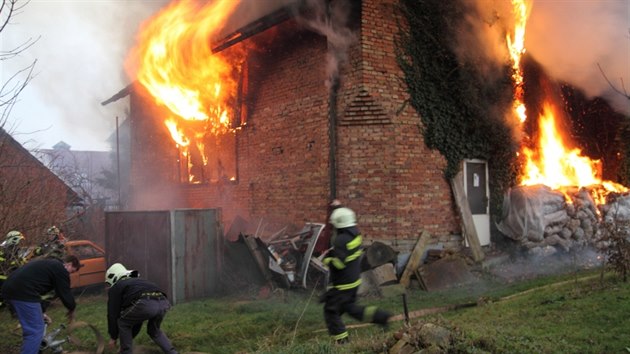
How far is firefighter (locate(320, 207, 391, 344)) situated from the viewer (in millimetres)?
5902

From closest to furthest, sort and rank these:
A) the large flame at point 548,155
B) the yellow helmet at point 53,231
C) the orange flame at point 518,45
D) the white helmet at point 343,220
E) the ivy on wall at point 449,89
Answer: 1. the white helmet at point 343,220
2. the yellow helmet at point 53,231
3. the ivy on wall at point 449,89
4. the orange flame at point 518,45
5. the large flame at point 548,155

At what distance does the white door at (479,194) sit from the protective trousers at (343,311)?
6.04 meters

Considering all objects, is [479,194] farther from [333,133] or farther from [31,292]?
[31,292]

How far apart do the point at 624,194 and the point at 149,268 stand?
12020mm

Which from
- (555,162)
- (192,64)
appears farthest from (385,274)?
(192,64)

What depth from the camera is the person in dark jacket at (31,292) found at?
5.33 meters

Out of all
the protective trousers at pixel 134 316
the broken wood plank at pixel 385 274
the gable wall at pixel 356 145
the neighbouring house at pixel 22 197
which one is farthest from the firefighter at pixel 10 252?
the broken wood plank at pixel 385 274

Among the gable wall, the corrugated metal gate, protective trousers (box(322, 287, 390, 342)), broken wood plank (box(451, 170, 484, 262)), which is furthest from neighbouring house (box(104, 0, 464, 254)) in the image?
protective trousers (box(322, 287, 390, 342))

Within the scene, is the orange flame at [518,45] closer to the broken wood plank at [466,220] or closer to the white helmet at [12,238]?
the broken wood plank at [466,220]

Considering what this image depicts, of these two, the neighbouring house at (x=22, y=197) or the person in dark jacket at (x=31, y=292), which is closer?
the person in dark jacket at (x=31, y=292)

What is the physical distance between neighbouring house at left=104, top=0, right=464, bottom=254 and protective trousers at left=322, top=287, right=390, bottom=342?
157 inches

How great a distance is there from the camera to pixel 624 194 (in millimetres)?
12523

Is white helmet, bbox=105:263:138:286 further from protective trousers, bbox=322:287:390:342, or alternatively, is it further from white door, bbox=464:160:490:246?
white door, bbox=464:160:490:246

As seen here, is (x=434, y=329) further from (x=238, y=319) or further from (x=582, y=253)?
(x=582, y=253)
